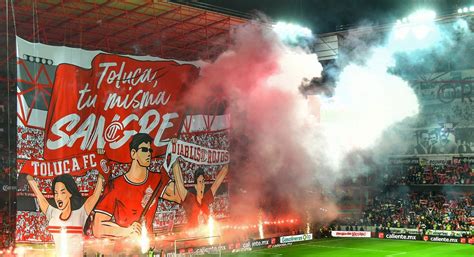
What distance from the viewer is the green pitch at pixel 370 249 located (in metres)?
25.5

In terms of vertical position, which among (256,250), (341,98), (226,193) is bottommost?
(256,250)

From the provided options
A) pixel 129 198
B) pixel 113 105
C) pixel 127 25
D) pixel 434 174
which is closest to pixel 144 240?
pixel 129 198

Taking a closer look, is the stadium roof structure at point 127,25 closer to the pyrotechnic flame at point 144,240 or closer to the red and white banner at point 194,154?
the red and white banner at point 194,154

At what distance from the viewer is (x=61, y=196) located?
22078 millimetres

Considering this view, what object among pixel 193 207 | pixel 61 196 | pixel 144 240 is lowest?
pixel 144 240

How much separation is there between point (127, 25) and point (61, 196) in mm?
8258

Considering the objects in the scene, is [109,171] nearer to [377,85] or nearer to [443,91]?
[377,85]

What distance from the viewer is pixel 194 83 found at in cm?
2661

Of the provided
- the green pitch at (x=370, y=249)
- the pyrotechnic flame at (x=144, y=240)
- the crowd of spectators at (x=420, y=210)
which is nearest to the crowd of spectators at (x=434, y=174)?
the crowd of spectators at (x=420, y=210)

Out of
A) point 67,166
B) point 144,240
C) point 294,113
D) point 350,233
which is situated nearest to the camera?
point 67,166

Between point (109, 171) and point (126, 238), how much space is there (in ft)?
9.47

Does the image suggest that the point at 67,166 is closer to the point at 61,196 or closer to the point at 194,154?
the point at 61,196

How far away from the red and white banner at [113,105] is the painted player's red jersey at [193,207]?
2624mm

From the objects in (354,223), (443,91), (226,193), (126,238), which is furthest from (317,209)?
(126,238)
